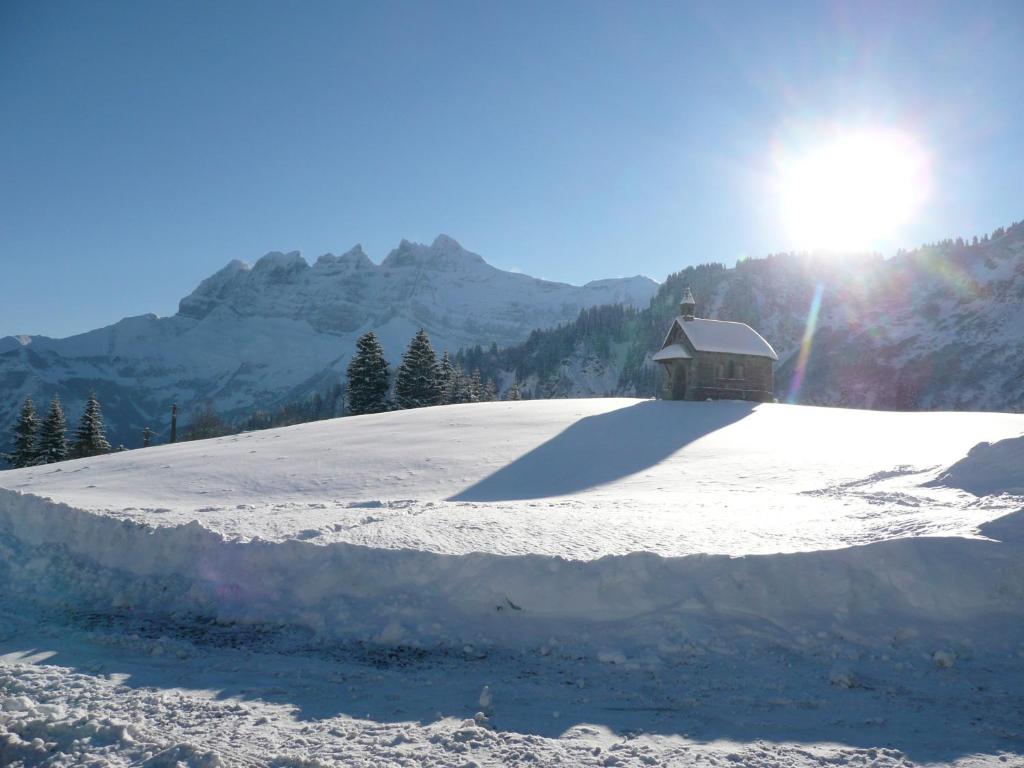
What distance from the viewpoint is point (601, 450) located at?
20.3 m

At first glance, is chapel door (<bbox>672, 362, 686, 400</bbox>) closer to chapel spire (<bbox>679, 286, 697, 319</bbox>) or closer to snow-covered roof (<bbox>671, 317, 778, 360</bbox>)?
snow-covered roof (<bbox>671, 317, 778, 360</bbox>)

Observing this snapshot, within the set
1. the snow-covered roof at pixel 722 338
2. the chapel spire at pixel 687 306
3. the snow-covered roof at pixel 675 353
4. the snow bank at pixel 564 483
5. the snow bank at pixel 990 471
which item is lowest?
the snow bank at pixel 564 483

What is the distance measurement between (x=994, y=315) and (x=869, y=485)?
610 feet

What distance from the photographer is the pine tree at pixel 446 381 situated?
44.6 meters

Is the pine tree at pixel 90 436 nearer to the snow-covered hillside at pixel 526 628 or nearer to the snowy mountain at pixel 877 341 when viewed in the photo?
the snow-covered hillside at pixel 526 628

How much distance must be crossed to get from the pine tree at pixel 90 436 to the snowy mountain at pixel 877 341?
12816cm

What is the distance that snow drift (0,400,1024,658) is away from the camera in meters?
6.74

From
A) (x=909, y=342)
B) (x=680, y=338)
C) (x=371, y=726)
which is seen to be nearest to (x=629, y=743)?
(x=371, y=726)

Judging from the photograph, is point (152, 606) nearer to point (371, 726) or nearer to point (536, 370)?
point (371, 726)

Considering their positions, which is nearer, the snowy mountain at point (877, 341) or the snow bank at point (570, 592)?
the snow bank at point (570, 592)

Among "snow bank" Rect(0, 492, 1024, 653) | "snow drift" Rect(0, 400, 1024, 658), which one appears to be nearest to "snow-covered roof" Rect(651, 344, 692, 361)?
"snow drift" Rect(0, 400, 1024, 658)

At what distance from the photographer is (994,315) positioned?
156250 millimetres

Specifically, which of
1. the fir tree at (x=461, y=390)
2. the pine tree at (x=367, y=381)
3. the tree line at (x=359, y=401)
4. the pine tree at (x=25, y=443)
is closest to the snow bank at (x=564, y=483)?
the pine tree at (x=367, y=381)

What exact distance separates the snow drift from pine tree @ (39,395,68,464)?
28440 millimetres
